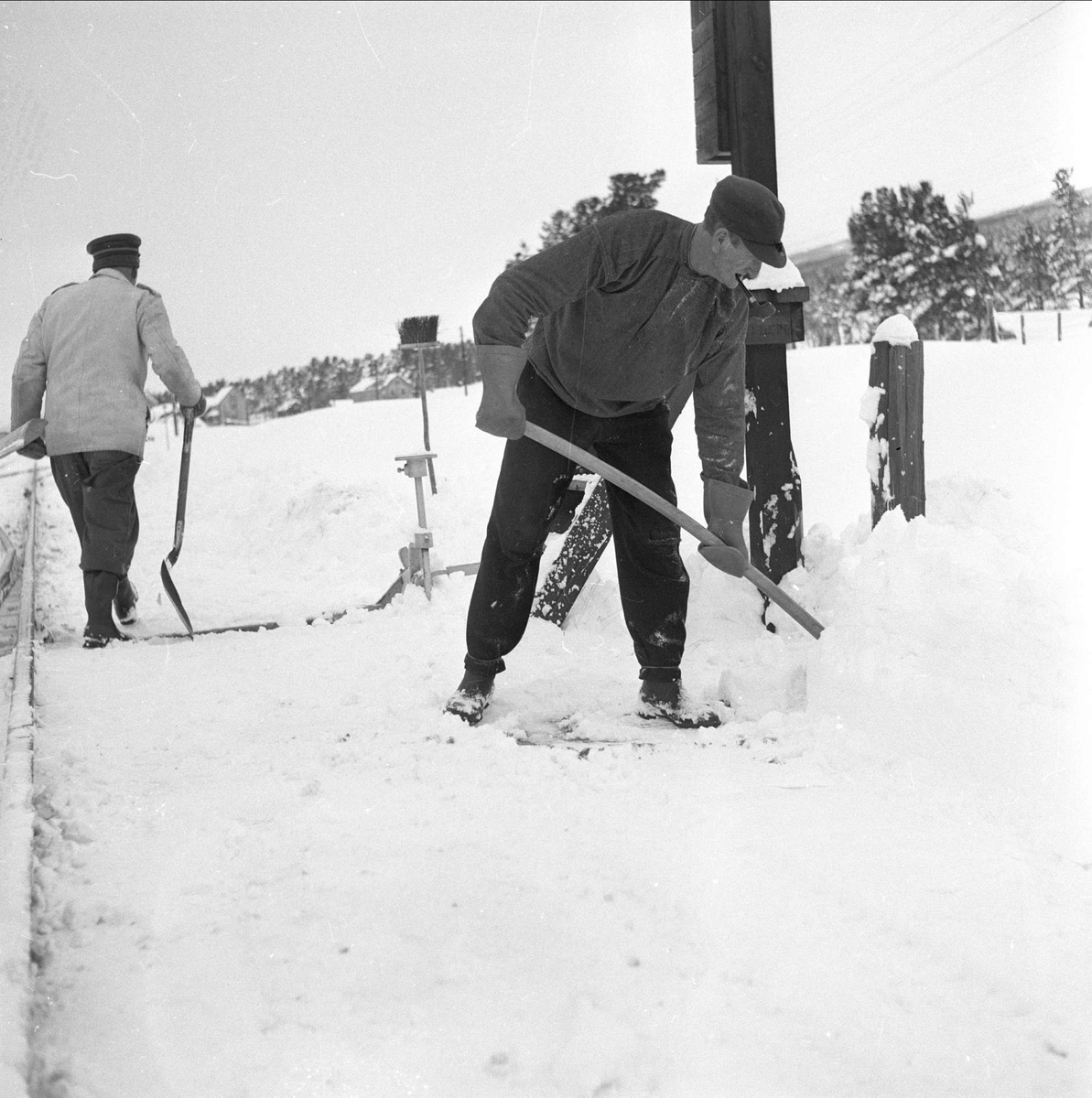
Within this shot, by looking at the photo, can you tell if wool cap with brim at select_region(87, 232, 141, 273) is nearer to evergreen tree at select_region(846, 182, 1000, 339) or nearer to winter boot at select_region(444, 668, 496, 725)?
winter boot at select_region(444, 668, 496, 725)

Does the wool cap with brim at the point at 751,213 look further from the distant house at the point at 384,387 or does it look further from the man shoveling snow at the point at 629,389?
the distant house at the point at 384,387

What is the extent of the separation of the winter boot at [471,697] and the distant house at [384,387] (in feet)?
109

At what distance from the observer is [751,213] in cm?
250

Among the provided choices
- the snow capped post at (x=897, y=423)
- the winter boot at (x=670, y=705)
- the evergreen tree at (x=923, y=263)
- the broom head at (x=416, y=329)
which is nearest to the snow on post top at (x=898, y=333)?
the snow capped post at (x=897, y=423)

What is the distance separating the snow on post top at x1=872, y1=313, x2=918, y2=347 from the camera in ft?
11.2

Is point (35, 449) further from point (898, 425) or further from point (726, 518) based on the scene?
point (898, 425)

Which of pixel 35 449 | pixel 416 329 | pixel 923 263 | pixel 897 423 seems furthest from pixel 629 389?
pixel 923 263

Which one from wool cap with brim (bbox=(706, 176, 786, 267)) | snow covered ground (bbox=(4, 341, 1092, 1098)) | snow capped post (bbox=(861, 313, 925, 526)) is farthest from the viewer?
snow capped post (bbox=(861, 313, 925, 526))

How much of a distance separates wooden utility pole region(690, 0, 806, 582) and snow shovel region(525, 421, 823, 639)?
Result: 0.55 m

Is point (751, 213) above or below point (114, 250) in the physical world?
below

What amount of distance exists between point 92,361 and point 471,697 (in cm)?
246

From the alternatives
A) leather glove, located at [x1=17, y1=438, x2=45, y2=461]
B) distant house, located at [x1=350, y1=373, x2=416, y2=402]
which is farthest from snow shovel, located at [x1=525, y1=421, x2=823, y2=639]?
distant house, located at [x1=350, y1=373, x2=416, y2=402]

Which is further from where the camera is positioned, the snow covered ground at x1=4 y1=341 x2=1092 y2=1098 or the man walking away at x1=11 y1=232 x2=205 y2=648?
the man walking away at x1=11 y1=232 x2=205 y2=648

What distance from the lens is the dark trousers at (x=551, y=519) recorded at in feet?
9.66
